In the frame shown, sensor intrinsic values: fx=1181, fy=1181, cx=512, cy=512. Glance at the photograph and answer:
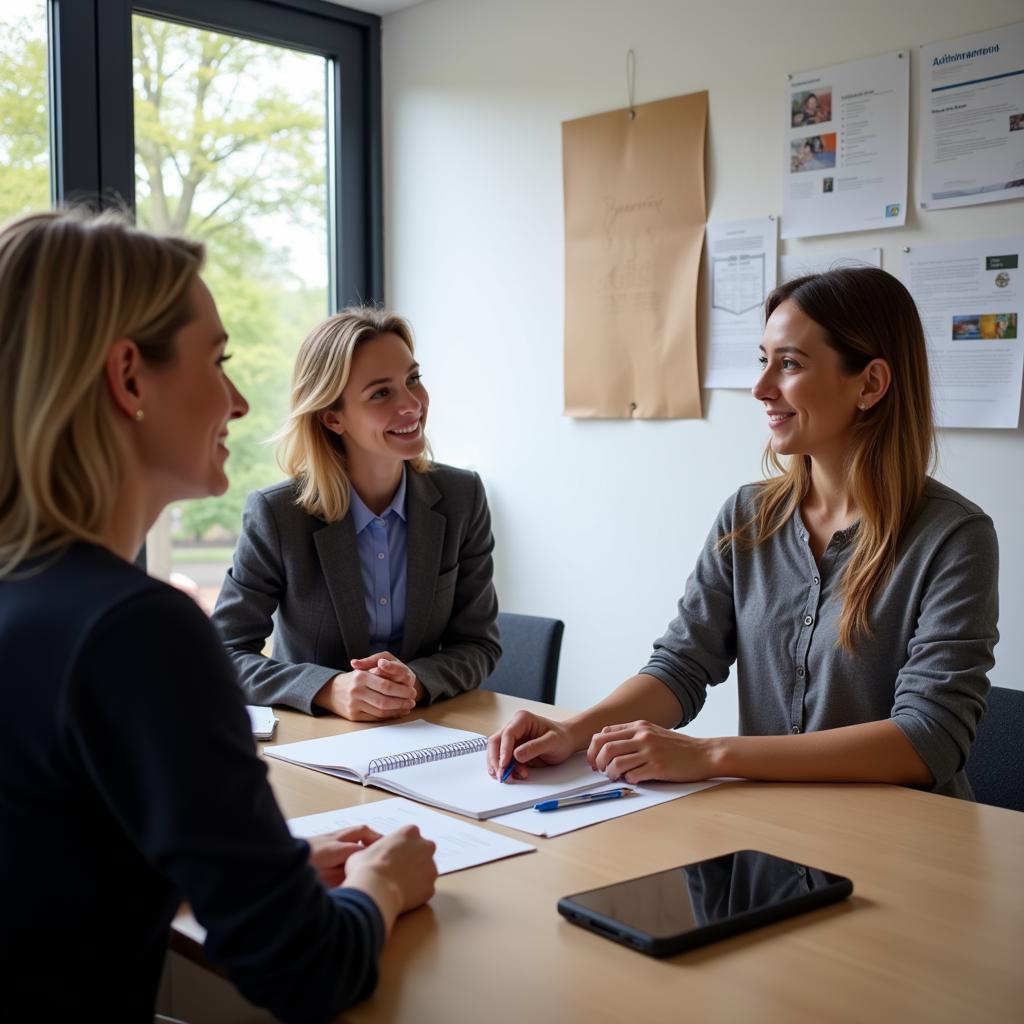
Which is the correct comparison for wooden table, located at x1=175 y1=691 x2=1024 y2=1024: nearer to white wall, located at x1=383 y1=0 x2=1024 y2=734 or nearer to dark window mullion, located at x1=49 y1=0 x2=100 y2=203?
white wall, located at x1=383 y1=0 x2=1024 y2=734

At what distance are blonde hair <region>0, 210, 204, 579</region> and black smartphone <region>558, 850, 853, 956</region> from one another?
1.94ft

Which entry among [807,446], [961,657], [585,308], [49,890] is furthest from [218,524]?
[49,890]

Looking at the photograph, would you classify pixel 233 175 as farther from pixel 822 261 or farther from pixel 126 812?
pixel 126 812

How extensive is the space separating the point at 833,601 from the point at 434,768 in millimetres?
711

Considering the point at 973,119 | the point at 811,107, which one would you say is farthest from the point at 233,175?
the point at 973,119

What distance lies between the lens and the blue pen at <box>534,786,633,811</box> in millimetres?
1491

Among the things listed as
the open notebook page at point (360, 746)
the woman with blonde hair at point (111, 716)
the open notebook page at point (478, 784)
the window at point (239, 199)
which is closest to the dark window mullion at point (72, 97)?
the window at point (239, 199)

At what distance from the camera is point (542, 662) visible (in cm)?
253

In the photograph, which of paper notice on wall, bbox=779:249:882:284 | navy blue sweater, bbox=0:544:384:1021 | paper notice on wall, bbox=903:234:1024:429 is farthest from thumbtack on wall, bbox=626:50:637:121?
navy blue sweater, bbox=0:544:384:1021

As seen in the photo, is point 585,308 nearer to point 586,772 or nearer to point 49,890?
point 586,772

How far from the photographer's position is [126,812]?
0.90m

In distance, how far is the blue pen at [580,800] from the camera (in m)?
1.49

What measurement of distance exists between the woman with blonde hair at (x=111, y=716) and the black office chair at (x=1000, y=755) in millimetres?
1228

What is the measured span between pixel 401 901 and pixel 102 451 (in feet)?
1.68
